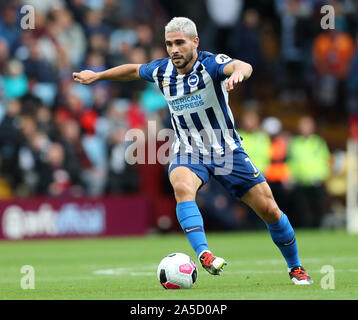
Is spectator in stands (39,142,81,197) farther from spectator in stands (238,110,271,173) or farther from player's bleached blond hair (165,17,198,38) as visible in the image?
player's bleached blond hair (165,17,198,38)

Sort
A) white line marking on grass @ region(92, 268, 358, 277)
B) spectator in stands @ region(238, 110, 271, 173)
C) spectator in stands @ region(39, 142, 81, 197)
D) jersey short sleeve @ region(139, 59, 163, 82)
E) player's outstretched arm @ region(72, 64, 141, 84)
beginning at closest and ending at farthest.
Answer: jersey short sleeve @ region(139, 59, 163, 82) < player's outstretched arm @ region(72, 64, 141, 84) < white line marking on grass @ region(92, 268, 358, 277) < spectator in stands @ region(39, 142, 81, 197) < spectator in stands @ region(238, 110, 271, 173)

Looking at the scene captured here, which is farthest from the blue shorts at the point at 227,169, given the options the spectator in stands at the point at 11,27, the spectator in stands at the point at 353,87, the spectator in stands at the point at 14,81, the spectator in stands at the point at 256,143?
the spectator in stands at the point at 353,87

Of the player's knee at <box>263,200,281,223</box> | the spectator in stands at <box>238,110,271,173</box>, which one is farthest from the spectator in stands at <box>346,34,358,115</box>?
the player's knee at <box>263,200,281,223</box>

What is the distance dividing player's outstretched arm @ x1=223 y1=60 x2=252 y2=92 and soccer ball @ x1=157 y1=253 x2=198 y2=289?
1485 mm

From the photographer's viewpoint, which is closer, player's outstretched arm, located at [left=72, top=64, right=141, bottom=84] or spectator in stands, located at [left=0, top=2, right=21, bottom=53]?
player's outstretched arm, located at [left=72, top=64, right=141, bottom=84]

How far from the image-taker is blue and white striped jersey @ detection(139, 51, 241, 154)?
8148mm

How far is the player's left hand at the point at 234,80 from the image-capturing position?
279 inches

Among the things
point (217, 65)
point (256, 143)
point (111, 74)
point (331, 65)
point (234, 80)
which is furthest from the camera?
point (331, 65)

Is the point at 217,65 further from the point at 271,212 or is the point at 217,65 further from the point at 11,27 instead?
the point at 11,27

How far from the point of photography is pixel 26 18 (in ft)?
57.1

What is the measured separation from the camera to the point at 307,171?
17453mm

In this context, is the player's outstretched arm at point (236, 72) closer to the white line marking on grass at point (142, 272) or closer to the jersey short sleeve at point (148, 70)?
the jersey short sleeve at point (148, 70)

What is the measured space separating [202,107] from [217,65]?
40cm

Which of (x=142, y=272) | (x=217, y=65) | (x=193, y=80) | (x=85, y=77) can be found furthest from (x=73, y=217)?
(x=217, y=65)
